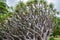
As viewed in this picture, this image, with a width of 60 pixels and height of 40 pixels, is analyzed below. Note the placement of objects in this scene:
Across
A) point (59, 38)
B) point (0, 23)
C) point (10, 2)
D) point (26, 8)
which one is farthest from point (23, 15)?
point (59, 38)

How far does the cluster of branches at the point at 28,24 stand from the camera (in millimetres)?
6938

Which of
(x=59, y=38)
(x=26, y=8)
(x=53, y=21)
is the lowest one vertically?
(x=59, y=38)

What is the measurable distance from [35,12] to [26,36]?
0.83m

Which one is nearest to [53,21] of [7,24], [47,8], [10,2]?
[47,8]

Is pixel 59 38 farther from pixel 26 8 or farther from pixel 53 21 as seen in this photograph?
pixel 26 8

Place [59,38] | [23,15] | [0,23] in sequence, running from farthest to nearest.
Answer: [59,38] → [0,23] → [23,15]

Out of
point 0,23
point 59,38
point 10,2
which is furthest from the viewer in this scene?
point 59,38

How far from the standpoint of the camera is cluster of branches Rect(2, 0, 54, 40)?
6.94 metres

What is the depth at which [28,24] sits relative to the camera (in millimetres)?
6922

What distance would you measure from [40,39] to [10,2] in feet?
10.4

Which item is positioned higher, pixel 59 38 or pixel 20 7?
pixel 20 7

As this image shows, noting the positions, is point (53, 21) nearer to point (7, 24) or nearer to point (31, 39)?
point (31, 39)

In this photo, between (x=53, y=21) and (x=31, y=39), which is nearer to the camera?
(x=31, y=39)

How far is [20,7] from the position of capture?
738 cm
